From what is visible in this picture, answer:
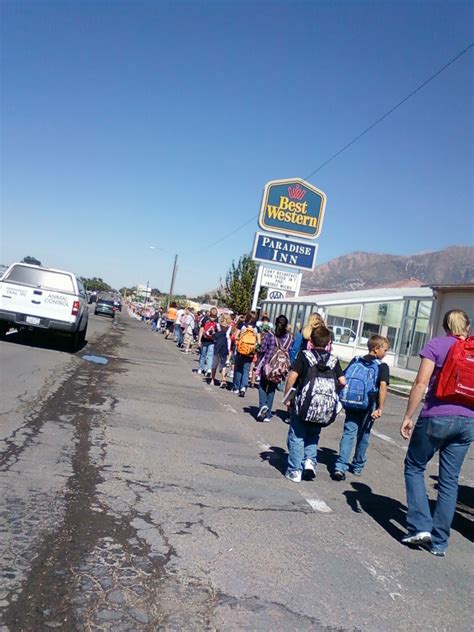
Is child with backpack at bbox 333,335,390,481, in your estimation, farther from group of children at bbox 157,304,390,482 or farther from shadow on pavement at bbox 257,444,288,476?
shadow on pavement at bbox 257,444,288,476

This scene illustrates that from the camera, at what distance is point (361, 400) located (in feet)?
21.0

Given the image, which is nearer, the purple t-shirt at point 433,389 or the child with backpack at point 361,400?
the purple t-shirt at point 433,389

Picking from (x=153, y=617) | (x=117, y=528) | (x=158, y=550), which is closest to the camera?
(x=153, y=617)

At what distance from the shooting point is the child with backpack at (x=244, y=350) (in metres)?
10.7

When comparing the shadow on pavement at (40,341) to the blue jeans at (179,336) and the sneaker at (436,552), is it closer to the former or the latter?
the blue jeans at (179,336)

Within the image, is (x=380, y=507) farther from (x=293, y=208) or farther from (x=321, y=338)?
(x=293, y=208)

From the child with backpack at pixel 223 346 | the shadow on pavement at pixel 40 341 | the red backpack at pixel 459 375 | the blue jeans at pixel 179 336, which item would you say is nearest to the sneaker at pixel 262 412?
the child with backpack at pixel 223 346

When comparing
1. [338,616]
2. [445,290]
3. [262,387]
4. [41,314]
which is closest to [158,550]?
[338,616]

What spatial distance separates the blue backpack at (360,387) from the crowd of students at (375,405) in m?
0.01

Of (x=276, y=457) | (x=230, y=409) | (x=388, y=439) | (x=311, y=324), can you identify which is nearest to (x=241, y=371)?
(x=230, y=409)

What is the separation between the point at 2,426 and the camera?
6480 mm

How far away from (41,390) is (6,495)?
470cm

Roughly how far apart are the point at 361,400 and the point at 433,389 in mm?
1946

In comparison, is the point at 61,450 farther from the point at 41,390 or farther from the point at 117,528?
the point at 41,390
